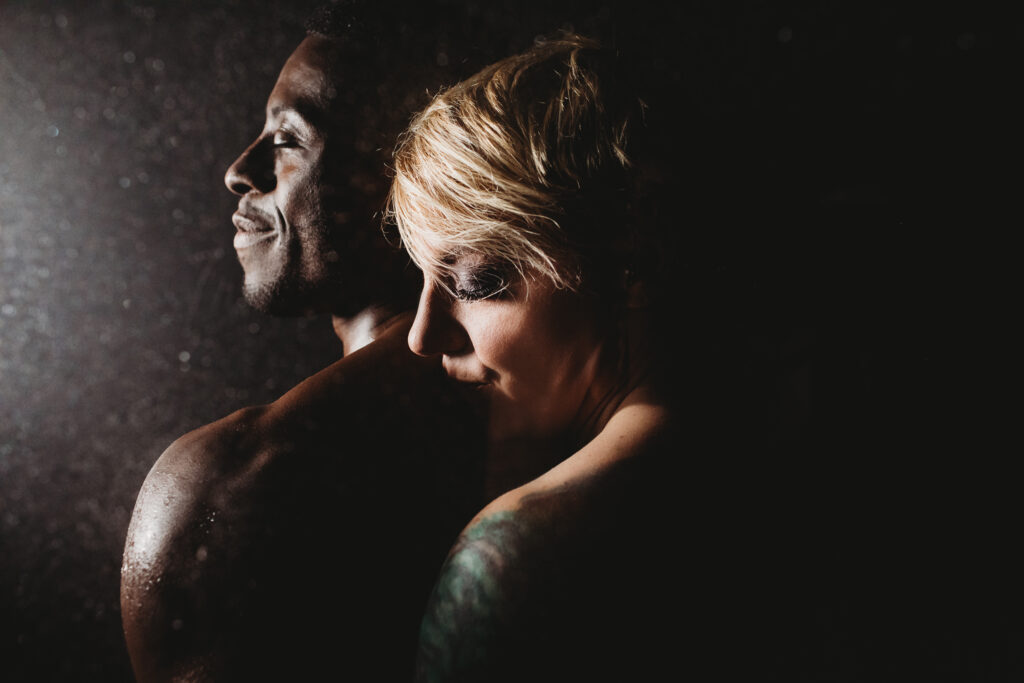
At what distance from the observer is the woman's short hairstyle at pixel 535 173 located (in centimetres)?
43

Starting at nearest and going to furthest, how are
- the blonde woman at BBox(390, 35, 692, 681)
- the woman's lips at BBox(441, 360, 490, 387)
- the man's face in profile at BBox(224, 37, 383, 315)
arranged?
1. the blonde woman at BBox(390, 35, 692, 681)
2. the woman's lips at BBox(441, 360, 490, 387)
3. the man's face in profile at BBox(224, 37, 383, 315)

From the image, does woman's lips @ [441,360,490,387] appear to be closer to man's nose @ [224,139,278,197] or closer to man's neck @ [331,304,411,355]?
man's neck @ [331,304,411,355]

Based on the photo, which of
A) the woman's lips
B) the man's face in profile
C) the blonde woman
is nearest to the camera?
the blonde woman

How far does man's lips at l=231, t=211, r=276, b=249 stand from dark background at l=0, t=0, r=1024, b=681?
159 millimetres

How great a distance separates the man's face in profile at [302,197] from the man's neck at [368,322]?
3cm

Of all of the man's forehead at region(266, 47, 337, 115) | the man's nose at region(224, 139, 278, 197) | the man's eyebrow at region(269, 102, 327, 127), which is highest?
the man's forehead at region(266, 47, 337, 115)

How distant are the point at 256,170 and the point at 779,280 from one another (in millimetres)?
489

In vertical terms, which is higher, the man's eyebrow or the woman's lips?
the man's eyebrow

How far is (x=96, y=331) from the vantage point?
26.6 inches

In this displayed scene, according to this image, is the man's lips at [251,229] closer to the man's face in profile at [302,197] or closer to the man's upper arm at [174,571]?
the man's face in profile at [302,197]

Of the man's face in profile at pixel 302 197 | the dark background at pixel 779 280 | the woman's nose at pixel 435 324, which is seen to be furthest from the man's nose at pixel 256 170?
the woman's nose at pixel 435 324

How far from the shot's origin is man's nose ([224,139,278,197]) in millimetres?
597

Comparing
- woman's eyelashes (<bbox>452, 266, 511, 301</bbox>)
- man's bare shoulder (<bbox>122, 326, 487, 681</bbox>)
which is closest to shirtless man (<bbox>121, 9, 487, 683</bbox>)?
man's bare shoulder (<bbox>122, 326, 487, 681</bbox>)

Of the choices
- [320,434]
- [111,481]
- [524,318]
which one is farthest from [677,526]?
[111,481]
